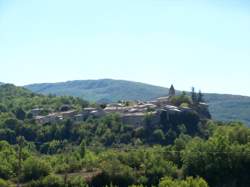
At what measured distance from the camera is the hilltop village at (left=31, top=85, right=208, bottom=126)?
8612cm

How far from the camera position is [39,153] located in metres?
78.1

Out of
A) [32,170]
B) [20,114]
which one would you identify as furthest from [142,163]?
[20,114]

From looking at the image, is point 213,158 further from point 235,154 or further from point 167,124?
point 167,124

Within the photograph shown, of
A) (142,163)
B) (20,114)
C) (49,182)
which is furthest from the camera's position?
(20,114)

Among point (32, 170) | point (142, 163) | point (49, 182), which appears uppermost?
point (142, 163)

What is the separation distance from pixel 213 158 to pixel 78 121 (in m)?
42.4

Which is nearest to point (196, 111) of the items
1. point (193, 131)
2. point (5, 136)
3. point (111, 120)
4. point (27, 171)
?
point (193, 131)

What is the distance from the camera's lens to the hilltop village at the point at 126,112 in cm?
8612

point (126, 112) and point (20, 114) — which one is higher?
point (126, 112)

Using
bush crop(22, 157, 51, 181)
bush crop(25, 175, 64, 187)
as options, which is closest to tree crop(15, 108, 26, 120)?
bush crop(22, 157, 51, 181)

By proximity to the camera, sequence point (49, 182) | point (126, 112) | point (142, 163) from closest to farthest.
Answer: point (49, 182), point (142, 163), point (126, 112)

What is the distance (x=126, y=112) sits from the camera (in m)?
94.9

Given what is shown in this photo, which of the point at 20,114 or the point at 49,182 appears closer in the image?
the point at 49,182

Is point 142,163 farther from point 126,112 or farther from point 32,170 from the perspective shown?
point 126,112
